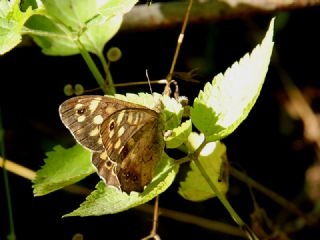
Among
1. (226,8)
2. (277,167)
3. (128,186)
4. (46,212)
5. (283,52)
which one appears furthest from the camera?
(283,52)

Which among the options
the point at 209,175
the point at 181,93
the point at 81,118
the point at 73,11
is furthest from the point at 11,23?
the point at 181,93

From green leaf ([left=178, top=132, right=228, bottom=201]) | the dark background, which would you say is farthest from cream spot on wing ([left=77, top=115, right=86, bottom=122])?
the dark background

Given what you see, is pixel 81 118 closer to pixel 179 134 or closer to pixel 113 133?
pixel 113 133

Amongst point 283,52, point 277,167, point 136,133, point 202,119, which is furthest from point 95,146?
point 283,52

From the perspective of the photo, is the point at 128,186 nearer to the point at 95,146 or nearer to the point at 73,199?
the point at 95,146

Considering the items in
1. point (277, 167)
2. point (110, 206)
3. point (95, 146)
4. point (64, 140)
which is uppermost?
point (95, 146)

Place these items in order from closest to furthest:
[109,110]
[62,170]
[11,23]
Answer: [109,110] < [11,23] < [62,170]
